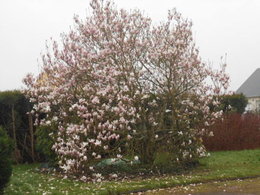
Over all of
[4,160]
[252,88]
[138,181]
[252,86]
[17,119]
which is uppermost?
[252,86]

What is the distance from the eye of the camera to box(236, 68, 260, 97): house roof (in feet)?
190

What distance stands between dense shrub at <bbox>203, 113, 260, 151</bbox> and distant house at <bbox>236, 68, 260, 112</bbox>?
39.7m

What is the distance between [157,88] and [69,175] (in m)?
3.45

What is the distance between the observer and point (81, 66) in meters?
11.7

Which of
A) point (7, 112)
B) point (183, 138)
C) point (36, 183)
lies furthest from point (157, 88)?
point (7, 112)

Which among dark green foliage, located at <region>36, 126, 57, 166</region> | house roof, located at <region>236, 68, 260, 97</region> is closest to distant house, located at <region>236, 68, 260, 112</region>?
house roof, located at <region>236, 68, 260, 97</region>

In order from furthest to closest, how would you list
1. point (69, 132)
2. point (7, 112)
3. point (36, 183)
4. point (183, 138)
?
point (7, 112), point (183, 138), point (69, 132), point (36, 183)

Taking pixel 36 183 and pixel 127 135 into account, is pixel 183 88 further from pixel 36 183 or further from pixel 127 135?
pixel 36 183

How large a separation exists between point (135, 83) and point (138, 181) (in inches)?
113

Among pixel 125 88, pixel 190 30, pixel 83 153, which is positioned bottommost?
pixel 83 153

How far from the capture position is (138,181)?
1027cm

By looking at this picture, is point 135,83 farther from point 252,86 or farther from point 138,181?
point 252,86

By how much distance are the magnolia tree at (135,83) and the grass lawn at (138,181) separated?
85 cm

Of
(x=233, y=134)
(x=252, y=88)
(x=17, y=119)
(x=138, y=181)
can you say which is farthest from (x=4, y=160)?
(x=252, y=88)
